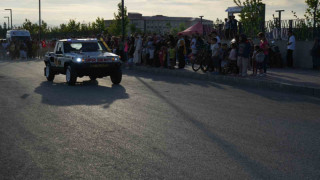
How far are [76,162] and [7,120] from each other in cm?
348

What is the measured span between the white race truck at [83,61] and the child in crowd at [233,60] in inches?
178

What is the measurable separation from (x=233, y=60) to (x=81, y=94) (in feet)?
23.5

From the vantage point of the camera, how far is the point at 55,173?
4871 mm

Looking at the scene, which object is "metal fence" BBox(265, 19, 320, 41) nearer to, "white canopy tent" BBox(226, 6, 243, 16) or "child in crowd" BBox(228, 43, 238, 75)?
"child in crowd" BBox(228, 43, 238, 75)

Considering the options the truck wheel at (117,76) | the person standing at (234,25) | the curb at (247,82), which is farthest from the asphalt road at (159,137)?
the person standing at (234,25)

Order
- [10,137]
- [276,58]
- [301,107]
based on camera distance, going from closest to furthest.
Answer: [10,137] → [301,107] → [276,58]

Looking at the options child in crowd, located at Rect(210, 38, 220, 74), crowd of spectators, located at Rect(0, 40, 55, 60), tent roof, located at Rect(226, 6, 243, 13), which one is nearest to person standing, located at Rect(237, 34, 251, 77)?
child in crowd, located at Rect(210, 38, 220, 74)

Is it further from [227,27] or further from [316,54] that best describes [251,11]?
[316,54]

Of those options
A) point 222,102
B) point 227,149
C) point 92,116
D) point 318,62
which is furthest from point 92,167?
point 318,62

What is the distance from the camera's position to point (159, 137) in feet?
21.8

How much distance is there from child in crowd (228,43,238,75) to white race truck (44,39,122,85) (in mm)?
4516

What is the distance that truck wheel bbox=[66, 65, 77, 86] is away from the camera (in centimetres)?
1491

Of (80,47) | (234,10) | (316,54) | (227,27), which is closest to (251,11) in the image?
(234,10)

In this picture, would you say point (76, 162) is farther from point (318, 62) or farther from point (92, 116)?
point (318, 62)
